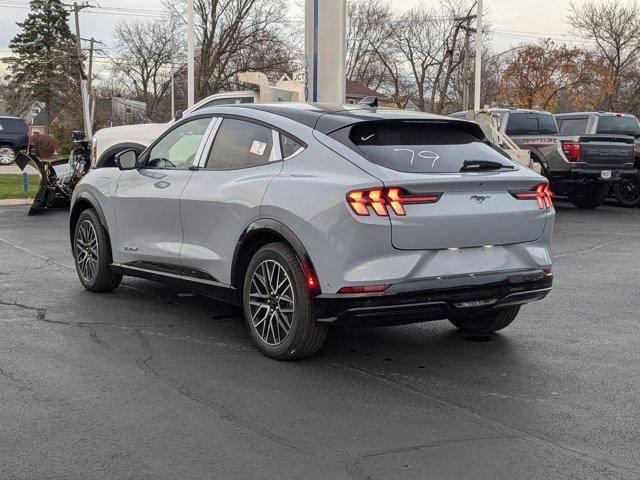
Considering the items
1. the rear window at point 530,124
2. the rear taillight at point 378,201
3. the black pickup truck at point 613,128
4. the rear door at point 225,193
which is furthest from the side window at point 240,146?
the black pickup truck at point 613,128

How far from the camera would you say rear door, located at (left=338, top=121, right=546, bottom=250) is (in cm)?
503

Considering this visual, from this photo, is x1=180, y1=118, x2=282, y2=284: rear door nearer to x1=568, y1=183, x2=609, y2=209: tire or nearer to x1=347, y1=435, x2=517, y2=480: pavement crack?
x1=347, y1=435, x2=517, y2=480: pavement crack

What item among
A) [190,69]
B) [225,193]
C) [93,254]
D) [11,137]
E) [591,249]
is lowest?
[591,249]

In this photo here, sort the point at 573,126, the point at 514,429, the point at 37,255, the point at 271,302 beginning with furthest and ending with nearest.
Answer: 1. the point at 573,126
2. the point at 37,255
3. the point at 271,302
4. the point at 514,429

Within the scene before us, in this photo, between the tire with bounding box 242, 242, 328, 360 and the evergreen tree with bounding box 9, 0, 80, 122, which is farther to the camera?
the evergreen tree with bounding box 9, 0, 80, 122

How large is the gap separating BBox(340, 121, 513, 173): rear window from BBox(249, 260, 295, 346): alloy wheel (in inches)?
38.3

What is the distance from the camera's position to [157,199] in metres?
6.70

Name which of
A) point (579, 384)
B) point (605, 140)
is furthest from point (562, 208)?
point (579, 384)

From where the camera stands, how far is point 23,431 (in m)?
4.14

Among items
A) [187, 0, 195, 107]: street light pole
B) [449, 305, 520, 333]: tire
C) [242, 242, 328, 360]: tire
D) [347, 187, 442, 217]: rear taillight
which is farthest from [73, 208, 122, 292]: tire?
[187, 0, 195, 107]: street light pole

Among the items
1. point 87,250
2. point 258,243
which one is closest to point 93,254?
point 87,250

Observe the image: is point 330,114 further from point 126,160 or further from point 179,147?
point 126,160

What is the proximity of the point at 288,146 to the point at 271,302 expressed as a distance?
1062 millimetres

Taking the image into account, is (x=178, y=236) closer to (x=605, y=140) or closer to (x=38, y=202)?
(x=38, y=202)
